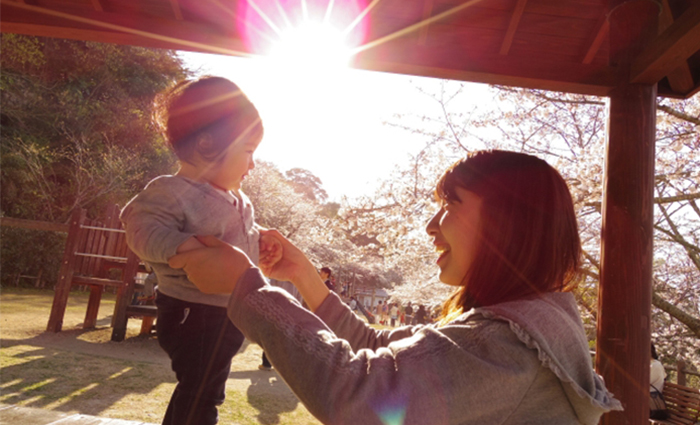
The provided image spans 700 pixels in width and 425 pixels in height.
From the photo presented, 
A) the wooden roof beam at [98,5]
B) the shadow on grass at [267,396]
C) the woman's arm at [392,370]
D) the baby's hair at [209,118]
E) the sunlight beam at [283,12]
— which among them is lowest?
the shadow on grass at [267,396]

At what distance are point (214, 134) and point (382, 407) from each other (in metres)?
1.17

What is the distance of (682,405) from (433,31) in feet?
16.5

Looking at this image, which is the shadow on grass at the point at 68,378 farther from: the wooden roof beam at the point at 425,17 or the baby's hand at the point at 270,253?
the wooden roof beam at the point at 425,17

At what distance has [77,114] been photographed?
17.2 metres

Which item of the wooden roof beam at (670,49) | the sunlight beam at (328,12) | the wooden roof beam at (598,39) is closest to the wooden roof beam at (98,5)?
the sunlight beam at (328,12)

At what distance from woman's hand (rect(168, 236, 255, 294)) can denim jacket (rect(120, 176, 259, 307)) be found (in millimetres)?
392

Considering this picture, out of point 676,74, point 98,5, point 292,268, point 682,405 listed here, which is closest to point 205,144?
point 292,268

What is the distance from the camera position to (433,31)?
2.51 m

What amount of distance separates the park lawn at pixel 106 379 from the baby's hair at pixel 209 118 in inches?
126

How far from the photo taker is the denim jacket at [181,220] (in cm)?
143

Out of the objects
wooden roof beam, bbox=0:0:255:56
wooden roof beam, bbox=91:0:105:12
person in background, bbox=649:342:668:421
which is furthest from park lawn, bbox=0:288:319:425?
Result: person in background, bbox=649:342:668:421

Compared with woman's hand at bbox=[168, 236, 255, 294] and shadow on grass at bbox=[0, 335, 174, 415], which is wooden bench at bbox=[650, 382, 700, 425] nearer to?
shadow on grass at bbox=[0, 335, 174, 415]

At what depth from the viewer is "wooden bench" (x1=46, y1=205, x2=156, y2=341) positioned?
23.7 ft

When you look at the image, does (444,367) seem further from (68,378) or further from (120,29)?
(68,378)
